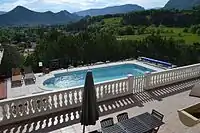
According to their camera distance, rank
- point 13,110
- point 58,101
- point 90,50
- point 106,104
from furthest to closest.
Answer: point 90,50 → point 106,104 → point 58,101 → point 13,110

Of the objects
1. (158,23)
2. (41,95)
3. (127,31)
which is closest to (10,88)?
(41,95)

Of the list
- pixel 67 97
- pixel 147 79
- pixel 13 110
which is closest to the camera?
pixel 13 110

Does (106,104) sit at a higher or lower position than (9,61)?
lower

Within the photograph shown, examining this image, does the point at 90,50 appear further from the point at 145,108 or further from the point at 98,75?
the point at 145,108

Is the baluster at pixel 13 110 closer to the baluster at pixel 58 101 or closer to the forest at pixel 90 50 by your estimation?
the baluster at pixel 58 101

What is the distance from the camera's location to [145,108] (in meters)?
7.03

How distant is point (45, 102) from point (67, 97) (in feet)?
2.27

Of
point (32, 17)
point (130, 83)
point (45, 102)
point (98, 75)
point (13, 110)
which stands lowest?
point (98, 75)

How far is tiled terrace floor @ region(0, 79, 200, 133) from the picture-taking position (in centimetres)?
581

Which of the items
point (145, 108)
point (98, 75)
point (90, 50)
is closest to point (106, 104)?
point (145, 108)

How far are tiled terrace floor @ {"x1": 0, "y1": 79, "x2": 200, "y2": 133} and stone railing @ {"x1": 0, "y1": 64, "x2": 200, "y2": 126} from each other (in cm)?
21

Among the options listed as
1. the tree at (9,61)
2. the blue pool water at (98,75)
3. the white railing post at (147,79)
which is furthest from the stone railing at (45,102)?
the tree at (9,61)

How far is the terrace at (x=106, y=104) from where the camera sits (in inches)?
236

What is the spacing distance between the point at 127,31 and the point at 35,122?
35.8 metres
